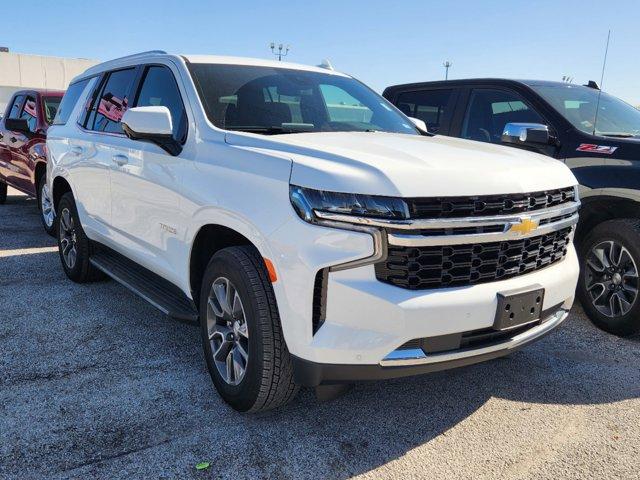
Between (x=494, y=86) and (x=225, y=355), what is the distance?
11.9 feet

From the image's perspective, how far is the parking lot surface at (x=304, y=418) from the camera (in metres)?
2.56

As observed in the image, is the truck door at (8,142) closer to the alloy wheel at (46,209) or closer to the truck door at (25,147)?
the truck door at (25,147)

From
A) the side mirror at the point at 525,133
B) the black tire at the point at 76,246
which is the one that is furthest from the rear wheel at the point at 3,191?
the side mirror at the point at 525,133

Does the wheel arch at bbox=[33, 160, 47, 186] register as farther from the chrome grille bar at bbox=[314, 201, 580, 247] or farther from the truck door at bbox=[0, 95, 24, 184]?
the chrome grille bar at bbox=[314, 201, 580, 247]

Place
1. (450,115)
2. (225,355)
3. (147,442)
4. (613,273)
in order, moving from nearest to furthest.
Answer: (147,442) → (225,355) → (613,273) → (450,115)

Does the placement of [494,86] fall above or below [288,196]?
above

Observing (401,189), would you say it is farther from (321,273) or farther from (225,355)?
(225,355)

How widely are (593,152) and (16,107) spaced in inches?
310

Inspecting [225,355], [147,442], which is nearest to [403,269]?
[225,355]

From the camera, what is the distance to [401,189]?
2.33 metres

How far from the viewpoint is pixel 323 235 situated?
235cm

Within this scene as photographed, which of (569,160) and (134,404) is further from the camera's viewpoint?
(569,160)

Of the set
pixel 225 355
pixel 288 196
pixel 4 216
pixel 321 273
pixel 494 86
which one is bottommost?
pixel 4 216

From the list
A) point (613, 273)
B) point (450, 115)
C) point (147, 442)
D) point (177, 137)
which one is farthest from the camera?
point (450, 115)
